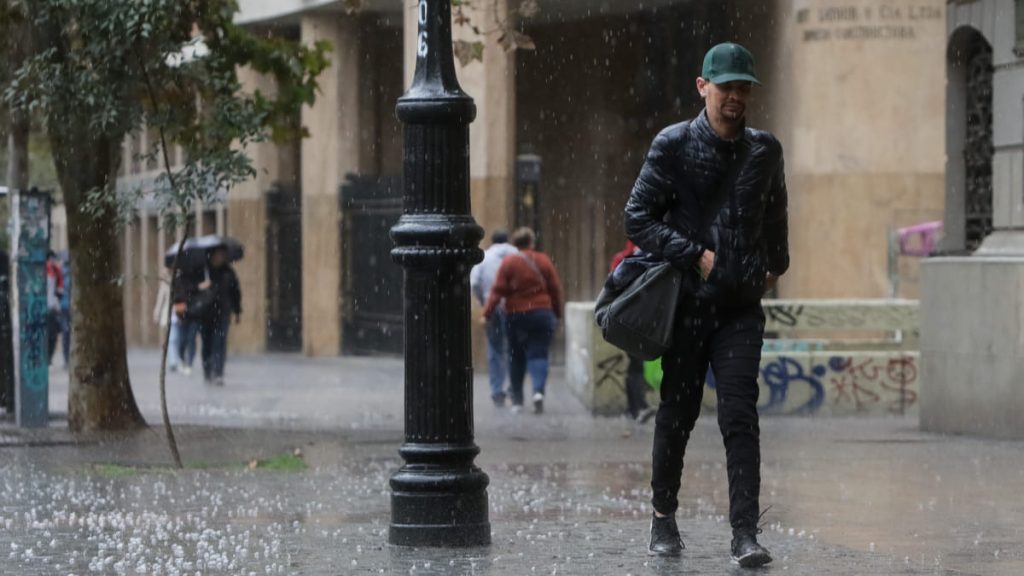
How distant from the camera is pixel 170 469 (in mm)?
12297

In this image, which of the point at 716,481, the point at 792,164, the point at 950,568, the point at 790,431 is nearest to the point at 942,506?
the point at 716,481

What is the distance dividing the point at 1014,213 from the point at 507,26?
3.91 meters

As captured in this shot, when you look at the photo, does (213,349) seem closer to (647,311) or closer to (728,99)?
(647,311)

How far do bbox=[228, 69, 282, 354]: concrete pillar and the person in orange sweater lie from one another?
58.6 feet

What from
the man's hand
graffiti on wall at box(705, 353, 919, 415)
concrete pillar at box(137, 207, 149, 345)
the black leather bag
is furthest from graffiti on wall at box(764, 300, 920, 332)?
concrete pillar at box(137, 207, 149, 345)

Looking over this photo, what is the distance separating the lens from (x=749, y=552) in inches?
282

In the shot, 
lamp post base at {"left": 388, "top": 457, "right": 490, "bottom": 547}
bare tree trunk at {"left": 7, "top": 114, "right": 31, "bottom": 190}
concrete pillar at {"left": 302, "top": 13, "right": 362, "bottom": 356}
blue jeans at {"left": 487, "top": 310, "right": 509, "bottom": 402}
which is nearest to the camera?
lamp post base at {"left": 388, "top": 457, "right": 490, "bottom": 547}

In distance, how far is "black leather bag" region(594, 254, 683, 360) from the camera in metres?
7.46

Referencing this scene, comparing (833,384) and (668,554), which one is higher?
(668,554)

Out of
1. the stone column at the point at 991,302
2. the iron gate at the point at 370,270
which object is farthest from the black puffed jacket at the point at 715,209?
the iron gate at the point at 370,270

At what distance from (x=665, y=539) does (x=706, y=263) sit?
108 centimetres

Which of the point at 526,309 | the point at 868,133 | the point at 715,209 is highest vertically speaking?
the point at 868,133

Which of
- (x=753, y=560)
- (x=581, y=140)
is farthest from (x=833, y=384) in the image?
(x=581, y=140)

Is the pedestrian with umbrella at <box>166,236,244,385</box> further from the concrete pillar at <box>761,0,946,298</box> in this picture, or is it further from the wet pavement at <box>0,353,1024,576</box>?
the concrete pillar at <box>761,0,946,298</box>
